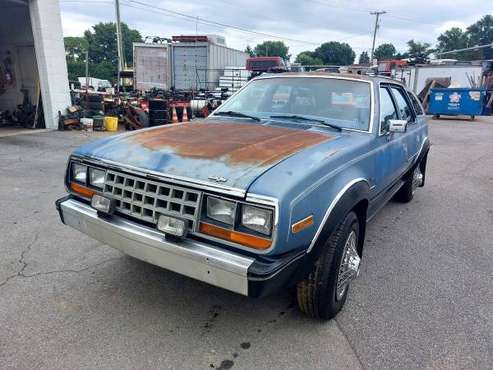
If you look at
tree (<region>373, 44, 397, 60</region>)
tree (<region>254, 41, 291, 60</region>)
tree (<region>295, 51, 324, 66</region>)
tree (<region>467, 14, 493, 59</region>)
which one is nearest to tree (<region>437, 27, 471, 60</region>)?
tree (<region>467, 14, 493, 59</region>)

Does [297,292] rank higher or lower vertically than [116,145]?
lower

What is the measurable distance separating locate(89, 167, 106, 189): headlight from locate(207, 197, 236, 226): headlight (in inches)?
36.6

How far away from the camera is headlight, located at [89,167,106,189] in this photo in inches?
107

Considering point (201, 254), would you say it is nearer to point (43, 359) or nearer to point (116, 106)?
point (43, 359)

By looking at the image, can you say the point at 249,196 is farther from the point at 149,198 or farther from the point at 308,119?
the point at 308,119

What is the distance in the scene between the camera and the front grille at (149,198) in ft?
7.38

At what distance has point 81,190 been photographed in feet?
9.36

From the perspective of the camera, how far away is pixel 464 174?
7641 mm

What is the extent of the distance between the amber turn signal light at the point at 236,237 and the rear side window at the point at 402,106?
2935mm

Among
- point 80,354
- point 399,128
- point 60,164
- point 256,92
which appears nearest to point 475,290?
point 399,128

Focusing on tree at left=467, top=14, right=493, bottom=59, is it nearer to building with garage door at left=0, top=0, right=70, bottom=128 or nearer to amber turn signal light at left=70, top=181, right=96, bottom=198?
building with garage door at left=0, top=0, right=70, bottom=128

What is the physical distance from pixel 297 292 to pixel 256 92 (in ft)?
7.37

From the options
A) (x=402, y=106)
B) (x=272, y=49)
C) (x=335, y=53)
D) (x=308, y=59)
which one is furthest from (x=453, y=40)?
(x=402, y=106)

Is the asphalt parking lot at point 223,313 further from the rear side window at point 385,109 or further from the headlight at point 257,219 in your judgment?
the rear side window at point 385,109
